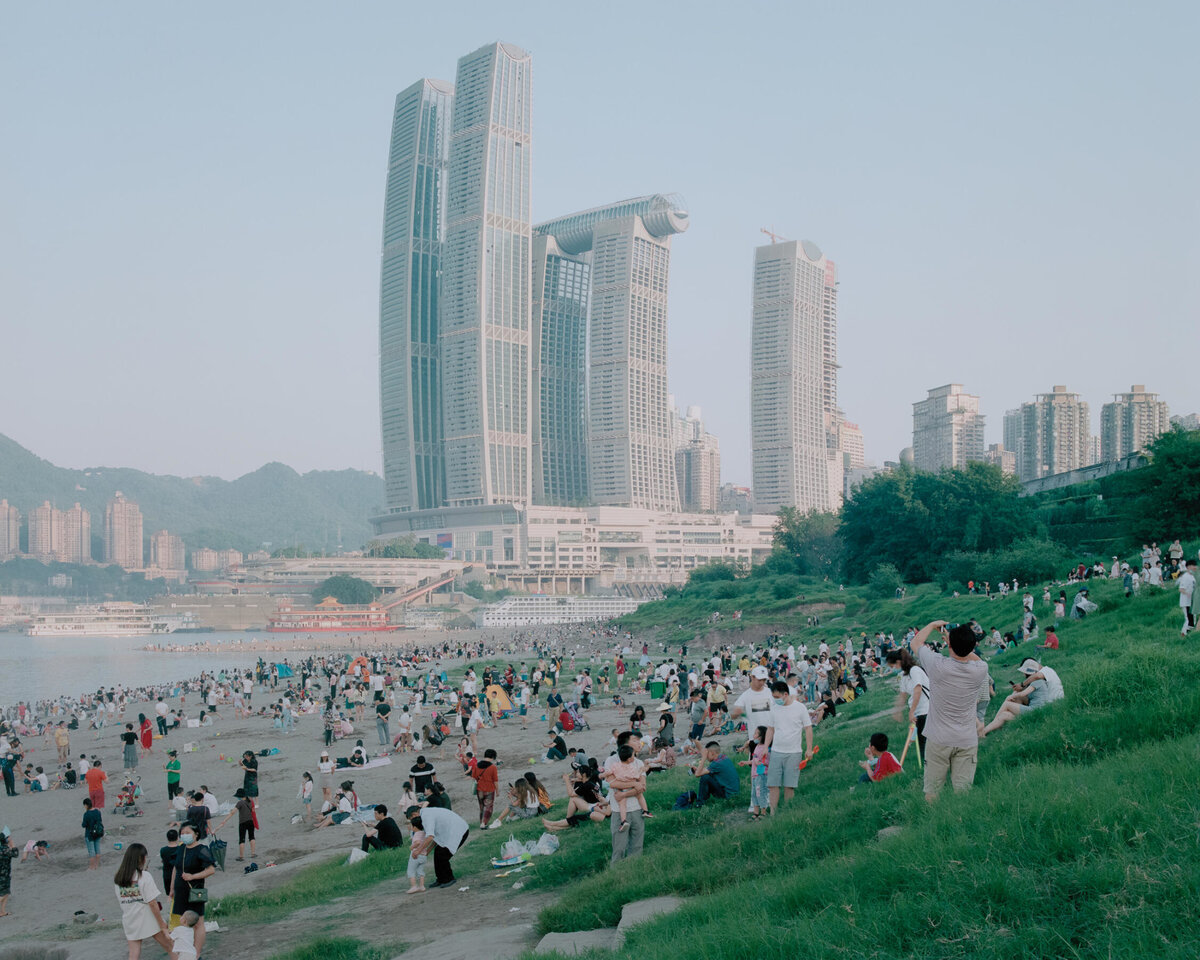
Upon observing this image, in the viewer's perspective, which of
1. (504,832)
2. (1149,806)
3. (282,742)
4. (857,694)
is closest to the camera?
(1149,806)

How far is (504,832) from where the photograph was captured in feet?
43.0

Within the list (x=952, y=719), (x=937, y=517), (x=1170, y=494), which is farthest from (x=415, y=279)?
(x=952, y=719)

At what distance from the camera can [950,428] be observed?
178125 mm

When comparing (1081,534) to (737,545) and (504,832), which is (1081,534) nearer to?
(504,832)

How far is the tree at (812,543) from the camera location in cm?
8775

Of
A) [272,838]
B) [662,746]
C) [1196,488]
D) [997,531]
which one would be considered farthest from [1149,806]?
Answer: [997,531]

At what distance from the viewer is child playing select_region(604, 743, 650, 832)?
948 centimetres

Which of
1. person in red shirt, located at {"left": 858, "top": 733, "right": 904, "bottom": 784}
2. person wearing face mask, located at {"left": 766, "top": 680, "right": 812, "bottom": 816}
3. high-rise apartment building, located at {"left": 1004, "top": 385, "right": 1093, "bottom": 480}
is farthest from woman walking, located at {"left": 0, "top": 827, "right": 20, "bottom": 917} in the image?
high-rise apartment building, located at {"left": 1004, "top": 385, "right": 1093, "bottom": 480}

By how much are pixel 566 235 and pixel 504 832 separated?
178 metres

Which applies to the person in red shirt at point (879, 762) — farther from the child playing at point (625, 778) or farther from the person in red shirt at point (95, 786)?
the person in red shirt at point (95, 786)

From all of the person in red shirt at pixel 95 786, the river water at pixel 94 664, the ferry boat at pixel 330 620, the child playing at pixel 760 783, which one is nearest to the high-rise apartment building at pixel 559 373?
the ferry boat at pixel 330 620

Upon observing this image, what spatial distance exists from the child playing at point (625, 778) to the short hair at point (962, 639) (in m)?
3.68

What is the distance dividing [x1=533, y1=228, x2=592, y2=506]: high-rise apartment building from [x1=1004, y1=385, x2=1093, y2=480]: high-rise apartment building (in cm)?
7913

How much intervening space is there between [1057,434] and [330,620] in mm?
115166
